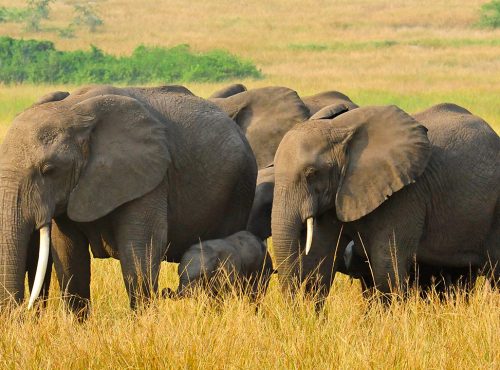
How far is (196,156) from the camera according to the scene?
757 centimetres

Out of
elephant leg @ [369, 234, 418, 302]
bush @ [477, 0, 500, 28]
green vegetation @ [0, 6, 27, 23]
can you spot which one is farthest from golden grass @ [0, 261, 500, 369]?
green vegetation @ [0, 6, 27, 23]

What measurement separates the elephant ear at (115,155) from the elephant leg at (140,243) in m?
0.11

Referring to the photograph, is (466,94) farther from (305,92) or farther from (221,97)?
(221,97)

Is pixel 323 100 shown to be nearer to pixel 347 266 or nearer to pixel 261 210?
pixel 261 210

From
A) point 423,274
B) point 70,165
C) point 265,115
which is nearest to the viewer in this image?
point 70,165

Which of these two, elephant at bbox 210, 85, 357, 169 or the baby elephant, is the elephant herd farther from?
elephant at bbox 210, 85, 357, 169

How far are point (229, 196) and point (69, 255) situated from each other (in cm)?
112

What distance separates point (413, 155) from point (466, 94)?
73.8 feet

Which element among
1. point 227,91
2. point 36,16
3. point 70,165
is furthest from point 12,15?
point 70,165

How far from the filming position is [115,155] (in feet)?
23.0

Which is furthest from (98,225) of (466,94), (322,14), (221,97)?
(322,14)

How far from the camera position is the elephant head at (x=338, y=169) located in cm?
727

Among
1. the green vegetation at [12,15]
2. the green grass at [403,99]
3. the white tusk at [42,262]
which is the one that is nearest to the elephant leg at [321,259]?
the white tusk at [42,262]

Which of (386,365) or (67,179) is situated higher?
(67,179)
